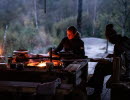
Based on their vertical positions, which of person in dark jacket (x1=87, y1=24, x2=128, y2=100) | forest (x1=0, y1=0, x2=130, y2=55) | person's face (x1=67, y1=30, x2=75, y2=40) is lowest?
person in dark jacket (x1=87, y1=24, x2=128, y2=100)

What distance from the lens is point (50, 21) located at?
49.4 feet

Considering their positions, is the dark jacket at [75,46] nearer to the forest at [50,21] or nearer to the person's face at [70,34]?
the person's face at [70,34]

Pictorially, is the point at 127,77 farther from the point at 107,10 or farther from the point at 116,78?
the point at 107,10

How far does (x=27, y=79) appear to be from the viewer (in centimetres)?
380

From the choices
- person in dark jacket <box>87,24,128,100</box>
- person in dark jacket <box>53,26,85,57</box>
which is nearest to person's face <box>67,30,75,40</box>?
person in dark jacket <box>53,26,85,57</box>

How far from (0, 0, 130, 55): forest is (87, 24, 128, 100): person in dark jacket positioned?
5.07 m

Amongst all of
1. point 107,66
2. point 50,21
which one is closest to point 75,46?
point 107,66

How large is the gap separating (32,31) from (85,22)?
3.65 m

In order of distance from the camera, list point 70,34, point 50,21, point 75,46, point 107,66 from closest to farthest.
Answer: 1. point 107,66
2. point 75,46
3. point 70,34
4. point 50,21

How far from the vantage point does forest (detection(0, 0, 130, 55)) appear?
1124cm

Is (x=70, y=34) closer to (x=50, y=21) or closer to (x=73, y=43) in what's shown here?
(x=73, y=43)

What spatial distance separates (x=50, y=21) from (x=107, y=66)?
10279 mm

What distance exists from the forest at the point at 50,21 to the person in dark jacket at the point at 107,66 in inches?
200

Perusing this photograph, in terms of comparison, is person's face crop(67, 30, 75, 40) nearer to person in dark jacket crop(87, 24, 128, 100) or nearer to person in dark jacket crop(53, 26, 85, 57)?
person in dark jacket crop(53, 26, 85, 57)
